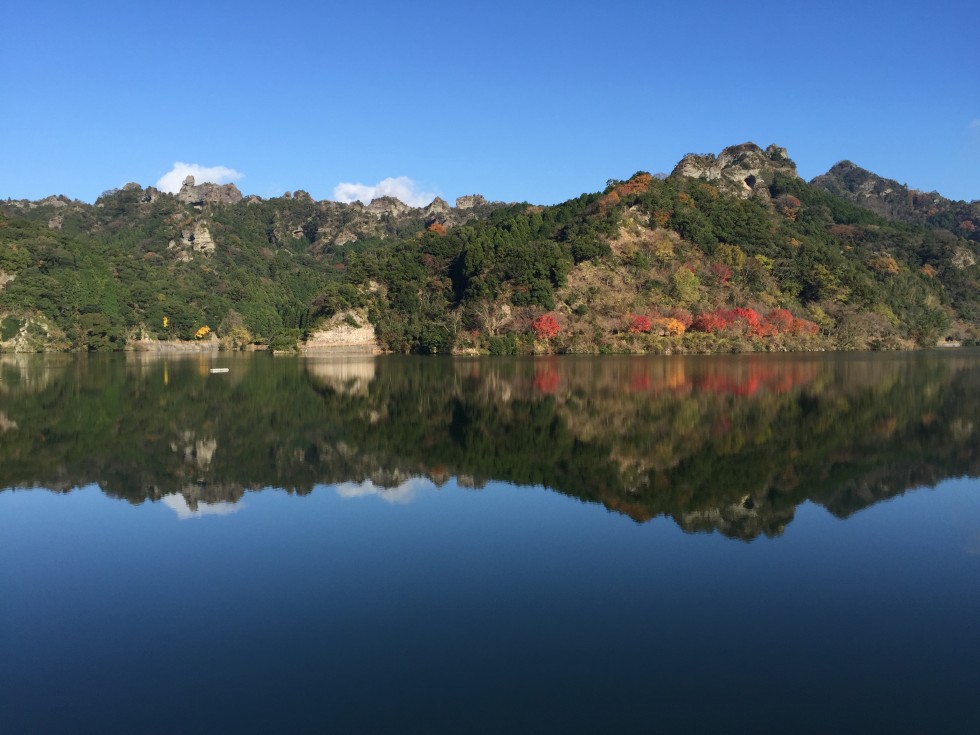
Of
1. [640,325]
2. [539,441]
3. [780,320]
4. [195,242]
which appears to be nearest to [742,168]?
[780,320]

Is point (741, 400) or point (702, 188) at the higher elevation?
point (702, 188)

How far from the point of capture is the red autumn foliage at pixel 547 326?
79.8 m

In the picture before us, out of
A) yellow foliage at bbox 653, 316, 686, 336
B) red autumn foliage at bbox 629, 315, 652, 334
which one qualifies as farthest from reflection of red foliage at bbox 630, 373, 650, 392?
yellow foliage at bbox 653, 316, 686, 336

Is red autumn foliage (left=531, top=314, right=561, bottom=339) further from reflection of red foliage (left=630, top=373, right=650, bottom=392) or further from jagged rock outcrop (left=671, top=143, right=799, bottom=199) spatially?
jagged rock outcrop (left=671, top=143, right=799, bottom=199)

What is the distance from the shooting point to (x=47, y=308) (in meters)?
95.9

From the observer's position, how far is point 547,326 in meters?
79.8

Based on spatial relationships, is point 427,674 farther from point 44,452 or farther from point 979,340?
point 979,340

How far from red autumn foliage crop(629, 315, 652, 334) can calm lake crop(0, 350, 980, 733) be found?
56.2m

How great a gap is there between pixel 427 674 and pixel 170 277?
455ft

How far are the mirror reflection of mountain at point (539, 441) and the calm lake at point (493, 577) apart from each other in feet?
0.44

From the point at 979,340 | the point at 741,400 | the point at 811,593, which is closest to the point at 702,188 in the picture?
the point at 979,340

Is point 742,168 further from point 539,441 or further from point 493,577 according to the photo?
point 493,577

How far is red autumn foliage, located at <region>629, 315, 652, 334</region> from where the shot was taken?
261ft

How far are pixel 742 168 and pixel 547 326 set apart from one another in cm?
9264
